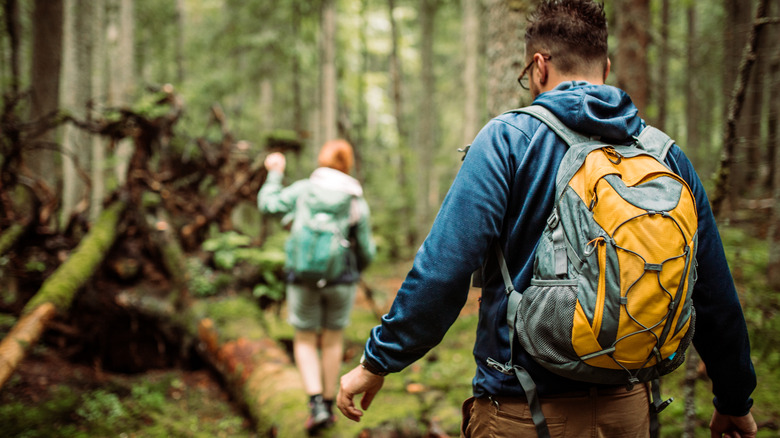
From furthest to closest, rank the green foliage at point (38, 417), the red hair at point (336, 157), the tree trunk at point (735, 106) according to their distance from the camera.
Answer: the red hair at point (336, 157), the green foliage at point (38, 417), the tree trunk at point (735, 106)

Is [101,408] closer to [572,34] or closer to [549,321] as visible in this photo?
[549,321]

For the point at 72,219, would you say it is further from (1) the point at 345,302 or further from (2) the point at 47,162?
(1) the point at 345,302

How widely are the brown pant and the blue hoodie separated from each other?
43 millimetres

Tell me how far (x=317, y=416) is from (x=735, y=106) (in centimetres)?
366

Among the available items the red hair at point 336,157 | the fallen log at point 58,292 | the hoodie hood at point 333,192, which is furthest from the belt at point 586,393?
the fallen log at point 58,292

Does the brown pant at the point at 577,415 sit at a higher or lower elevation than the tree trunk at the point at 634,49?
lower

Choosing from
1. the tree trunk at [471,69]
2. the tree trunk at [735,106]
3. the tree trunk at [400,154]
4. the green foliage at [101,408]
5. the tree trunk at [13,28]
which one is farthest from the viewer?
the tree trunk at [400,154]

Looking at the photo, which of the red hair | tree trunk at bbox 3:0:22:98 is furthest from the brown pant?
tree trunk at bbox 3:0:22:98

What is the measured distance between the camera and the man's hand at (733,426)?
1875 millimetres

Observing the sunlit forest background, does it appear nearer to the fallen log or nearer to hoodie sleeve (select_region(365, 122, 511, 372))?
the fallen log

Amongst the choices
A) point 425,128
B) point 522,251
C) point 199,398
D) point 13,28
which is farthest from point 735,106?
point 425,128

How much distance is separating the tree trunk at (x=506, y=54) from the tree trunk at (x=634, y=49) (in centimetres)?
326

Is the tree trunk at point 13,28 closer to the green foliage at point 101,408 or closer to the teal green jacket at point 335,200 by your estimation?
the green foliage at point 101,408

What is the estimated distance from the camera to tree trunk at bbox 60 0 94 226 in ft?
30.5
